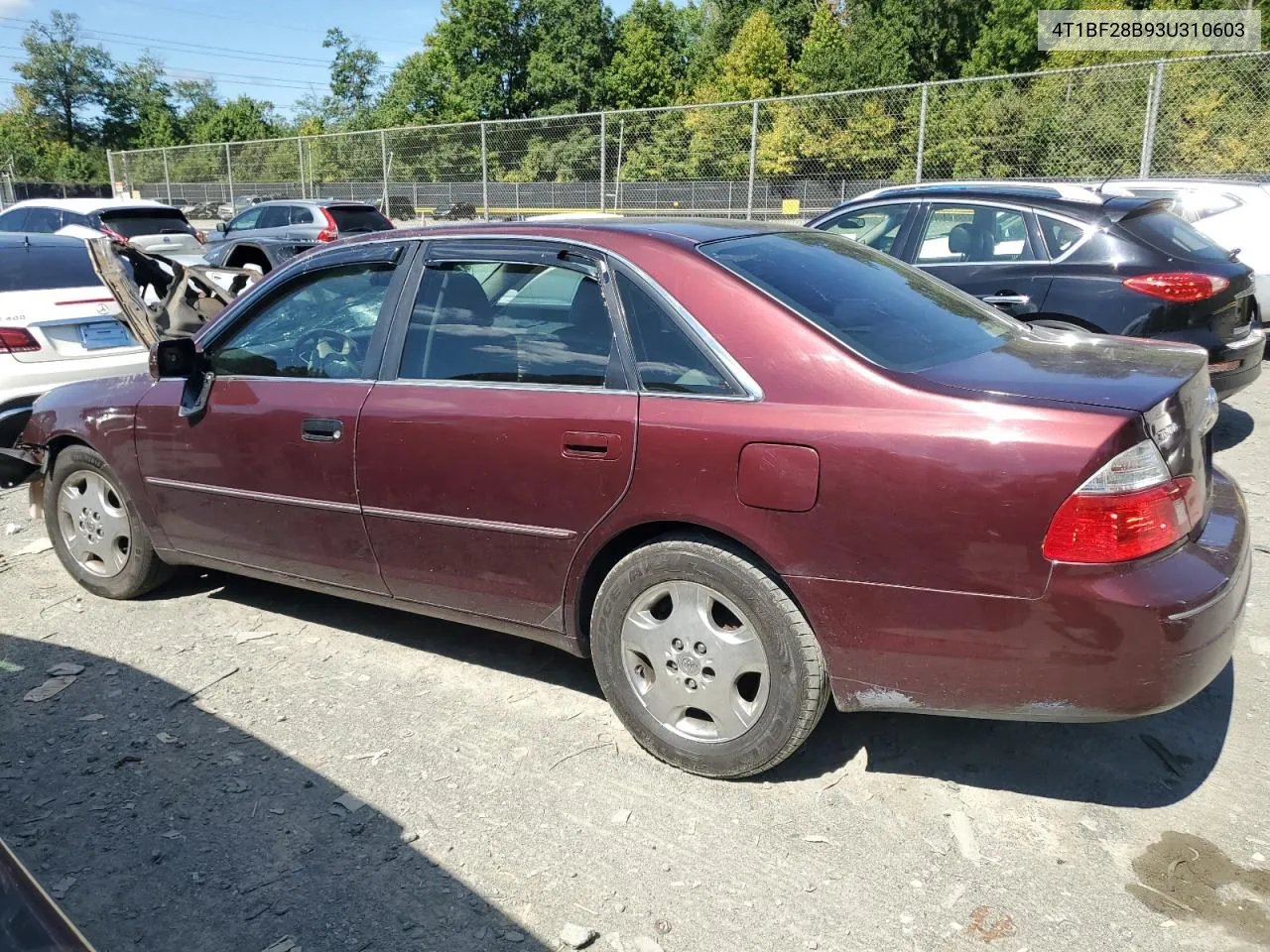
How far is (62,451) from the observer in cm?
462

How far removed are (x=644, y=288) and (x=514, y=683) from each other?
1.61 m

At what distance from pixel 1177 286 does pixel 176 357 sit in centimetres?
557

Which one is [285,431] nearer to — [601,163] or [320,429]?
[320,429]

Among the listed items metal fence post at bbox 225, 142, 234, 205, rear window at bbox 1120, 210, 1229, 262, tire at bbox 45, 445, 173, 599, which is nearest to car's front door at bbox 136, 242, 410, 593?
tire at bbox 45, 445, 173, 599

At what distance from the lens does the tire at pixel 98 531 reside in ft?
14.6

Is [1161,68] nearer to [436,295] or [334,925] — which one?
[436,295]

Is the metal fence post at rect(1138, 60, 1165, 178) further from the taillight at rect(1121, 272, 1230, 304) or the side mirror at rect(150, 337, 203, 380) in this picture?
the side mirror at rect(150, 337, 203, 380)

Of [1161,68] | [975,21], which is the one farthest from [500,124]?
[975,21]

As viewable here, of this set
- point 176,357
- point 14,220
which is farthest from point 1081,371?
point 14,220

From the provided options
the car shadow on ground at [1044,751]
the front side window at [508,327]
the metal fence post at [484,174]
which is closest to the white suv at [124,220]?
the metal fence post at [484,174]

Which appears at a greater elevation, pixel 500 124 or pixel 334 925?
pixel 500 124

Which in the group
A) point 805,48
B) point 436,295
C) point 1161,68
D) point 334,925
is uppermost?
point 805,48

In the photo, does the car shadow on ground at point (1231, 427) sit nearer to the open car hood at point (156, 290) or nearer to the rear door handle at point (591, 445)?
the rear door handle at point (591, 445)

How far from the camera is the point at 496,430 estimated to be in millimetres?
3230
